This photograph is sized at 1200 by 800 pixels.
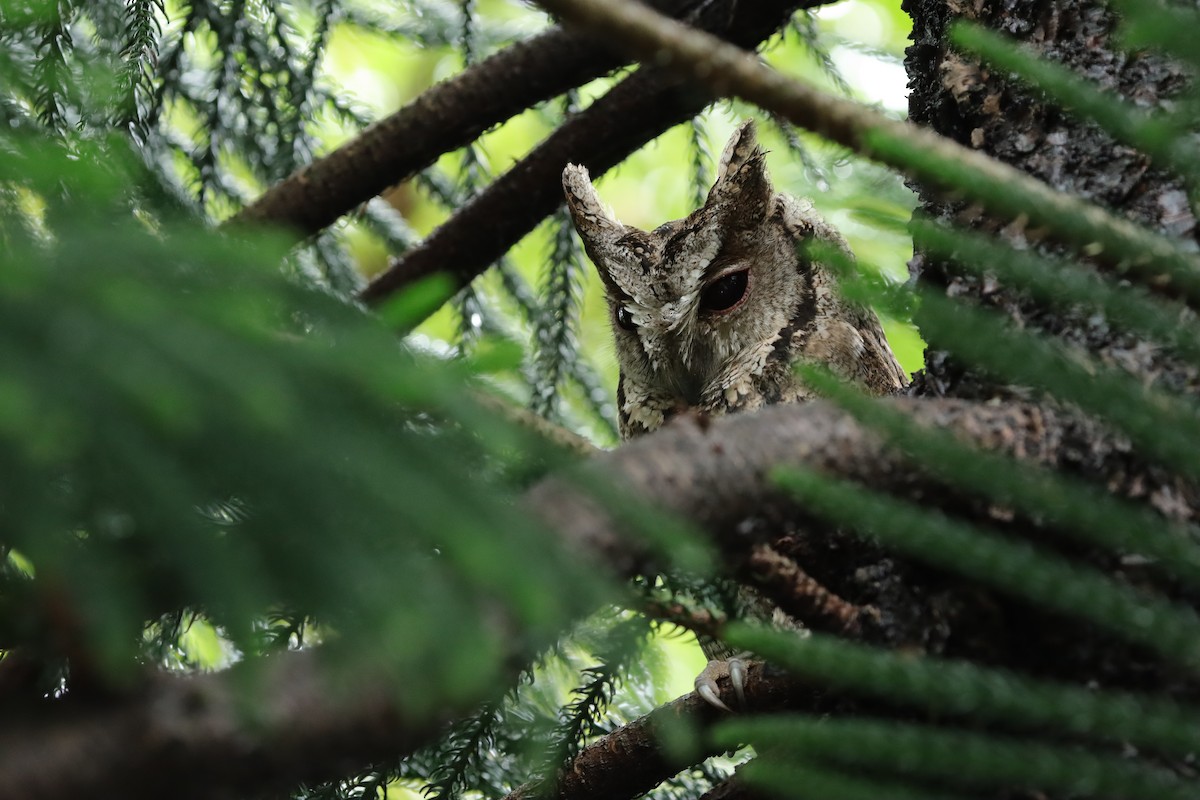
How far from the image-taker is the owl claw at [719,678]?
3.99 feet

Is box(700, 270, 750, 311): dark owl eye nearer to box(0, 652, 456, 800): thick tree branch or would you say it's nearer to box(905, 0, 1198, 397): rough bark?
box(905, 0, 1198, 397): rough bark

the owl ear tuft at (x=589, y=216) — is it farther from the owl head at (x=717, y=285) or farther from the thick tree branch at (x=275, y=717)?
the thick tree branch at (x=275, y=717)

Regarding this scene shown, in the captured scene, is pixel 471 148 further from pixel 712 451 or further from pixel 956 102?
pixel 712 451

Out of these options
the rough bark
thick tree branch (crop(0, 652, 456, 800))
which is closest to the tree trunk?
the rough bark

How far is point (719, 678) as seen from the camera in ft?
4.33

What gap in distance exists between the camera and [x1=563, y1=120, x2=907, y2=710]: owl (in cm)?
205

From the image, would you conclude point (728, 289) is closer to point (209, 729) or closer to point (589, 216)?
point (589, 216)

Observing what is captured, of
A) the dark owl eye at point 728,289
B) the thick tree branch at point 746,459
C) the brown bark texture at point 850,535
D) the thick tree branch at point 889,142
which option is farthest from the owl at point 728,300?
the thick tree branch at point 889,142

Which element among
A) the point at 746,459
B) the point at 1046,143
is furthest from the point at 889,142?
the point at 1046,143

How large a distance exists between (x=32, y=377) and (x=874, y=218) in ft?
2.27

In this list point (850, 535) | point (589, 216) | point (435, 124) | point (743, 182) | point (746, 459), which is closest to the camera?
point (746, 459)

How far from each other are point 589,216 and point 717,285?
33 centimetres

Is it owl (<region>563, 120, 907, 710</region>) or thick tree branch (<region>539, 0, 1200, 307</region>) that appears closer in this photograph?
thick tree branch (<region>539, 0, 1200, 307</region>)

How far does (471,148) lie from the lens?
2203 mm
